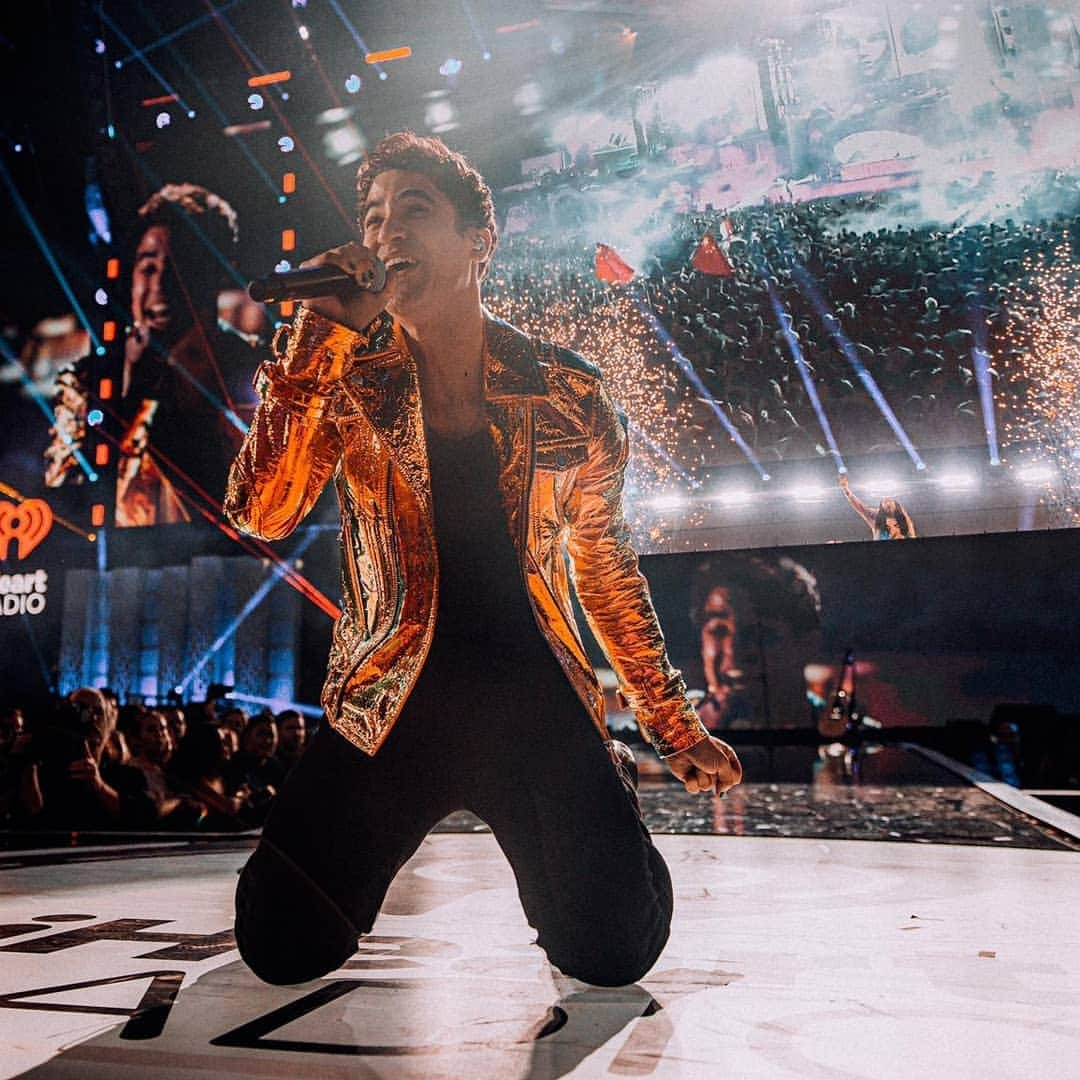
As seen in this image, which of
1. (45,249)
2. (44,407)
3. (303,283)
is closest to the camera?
(303,283)

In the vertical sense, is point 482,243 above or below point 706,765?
above

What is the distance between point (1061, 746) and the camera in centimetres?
884

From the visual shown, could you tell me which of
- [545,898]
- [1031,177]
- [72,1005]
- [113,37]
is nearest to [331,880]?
[545,898]

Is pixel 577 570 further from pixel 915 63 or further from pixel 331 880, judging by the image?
pixel 915 63

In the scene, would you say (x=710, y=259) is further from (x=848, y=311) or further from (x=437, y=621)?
(x=437, y=621)

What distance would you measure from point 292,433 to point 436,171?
490mm

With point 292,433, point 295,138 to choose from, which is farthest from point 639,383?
point 292,433

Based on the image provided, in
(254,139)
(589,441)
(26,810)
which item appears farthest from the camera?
(254,139)

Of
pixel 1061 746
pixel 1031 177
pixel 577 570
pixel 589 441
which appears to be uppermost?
pixel 1031 177

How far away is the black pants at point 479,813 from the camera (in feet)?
4.34

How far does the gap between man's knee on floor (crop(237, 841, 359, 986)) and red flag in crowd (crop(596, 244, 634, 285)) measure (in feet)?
34.1

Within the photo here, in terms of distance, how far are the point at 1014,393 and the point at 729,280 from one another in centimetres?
341

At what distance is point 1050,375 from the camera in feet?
32.6

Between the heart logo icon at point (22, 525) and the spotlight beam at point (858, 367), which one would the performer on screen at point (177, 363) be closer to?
the heart logo icon at point (22, 525)
